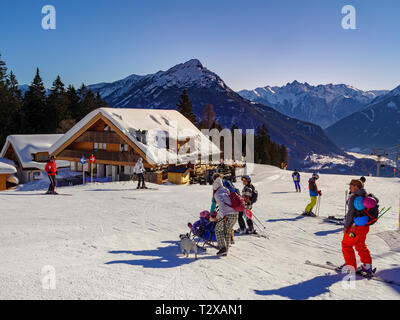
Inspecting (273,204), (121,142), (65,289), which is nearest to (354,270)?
(65,289)

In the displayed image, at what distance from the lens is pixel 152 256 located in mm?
7227

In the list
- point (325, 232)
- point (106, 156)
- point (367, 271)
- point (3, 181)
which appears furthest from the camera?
point (3, 181)

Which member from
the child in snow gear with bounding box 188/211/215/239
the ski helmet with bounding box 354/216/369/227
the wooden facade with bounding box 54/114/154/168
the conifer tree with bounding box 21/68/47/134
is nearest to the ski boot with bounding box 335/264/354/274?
the ski helmet with bounding box 354/216/369/227

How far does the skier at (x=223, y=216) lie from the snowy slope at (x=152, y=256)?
356 mm

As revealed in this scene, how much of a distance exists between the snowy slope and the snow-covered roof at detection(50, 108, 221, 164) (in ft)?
44.0

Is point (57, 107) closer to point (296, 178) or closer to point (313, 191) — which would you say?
point (296, 178)

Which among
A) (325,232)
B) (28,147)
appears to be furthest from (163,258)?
(28,147)

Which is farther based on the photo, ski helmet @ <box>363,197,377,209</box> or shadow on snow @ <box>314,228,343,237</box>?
shadow on snow @ <box>314,228,343,237</box>

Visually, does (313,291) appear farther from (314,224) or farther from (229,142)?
(229,142)

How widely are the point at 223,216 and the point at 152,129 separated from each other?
920 inches

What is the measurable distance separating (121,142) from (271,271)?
24.0 meters

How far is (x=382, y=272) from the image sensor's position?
6.95 metres

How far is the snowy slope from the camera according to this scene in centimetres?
538

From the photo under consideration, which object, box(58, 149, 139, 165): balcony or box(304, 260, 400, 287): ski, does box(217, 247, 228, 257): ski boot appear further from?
box(58, 149, 139, 165): balcony
